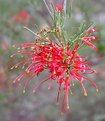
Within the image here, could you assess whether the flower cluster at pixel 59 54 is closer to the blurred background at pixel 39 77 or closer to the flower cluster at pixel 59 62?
the flower cluster at pixel 59 62

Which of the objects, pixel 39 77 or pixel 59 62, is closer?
pixel 59 62

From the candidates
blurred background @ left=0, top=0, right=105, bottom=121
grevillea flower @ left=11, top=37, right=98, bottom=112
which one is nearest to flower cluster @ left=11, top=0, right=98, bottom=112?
grevillea flower @ left=11, top=37, right=98, bottom=112

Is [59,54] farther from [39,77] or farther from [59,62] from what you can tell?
[39,77]

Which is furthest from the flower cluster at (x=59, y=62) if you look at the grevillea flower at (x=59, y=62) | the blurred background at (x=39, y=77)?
the blurred background at (x=39, y=77)

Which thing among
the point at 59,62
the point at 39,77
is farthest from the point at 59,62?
the point at 39,77

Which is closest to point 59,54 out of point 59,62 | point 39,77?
point 59,62

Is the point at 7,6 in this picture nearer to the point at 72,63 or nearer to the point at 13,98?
the point at 13,98

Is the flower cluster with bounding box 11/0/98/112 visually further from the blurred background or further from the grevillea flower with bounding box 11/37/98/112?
the blurred background

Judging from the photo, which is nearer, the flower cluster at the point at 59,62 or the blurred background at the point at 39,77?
the flower cluster at the point at 59,62
